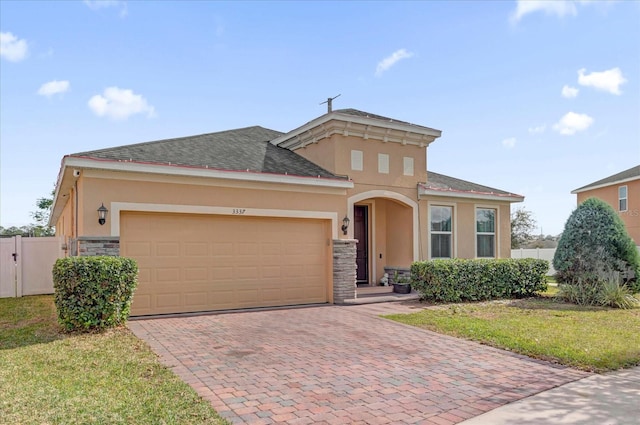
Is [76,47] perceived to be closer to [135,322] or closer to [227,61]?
[227,61]

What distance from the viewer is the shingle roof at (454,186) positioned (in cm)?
1470

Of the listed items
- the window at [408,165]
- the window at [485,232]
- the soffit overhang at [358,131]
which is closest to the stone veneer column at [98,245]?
the soffit overhang at [358,131]

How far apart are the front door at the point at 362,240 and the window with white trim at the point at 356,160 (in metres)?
2.10

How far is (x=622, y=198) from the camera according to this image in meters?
24.4

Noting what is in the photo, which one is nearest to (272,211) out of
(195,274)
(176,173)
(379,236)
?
(195,274)

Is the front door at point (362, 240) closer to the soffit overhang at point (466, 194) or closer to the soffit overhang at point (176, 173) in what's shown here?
the soffit overhang at point (466, 194)

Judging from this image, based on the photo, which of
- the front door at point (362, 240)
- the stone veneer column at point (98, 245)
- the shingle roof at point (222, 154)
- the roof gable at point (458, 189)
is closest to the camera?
the stone veneer column at point (98, 245)

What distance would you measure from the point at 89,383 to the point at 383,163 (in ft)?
33.7

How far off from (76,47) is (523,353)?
1331 centimetres

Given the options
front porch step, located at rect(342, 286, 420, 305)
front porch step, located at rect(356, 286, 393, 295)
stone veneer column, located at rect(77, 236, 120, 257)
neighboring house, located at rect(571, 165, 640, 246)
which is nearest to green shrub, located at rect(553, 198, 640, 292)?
front porch step, located at rect(342, 286, 420, 305)

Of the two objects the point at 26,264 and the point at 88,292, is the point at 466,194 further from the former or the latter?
the point at 26,264

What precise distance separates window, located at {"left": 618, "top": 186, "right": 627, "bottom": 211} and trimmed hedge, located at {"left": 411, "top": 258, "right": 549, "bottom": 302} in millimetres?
14241

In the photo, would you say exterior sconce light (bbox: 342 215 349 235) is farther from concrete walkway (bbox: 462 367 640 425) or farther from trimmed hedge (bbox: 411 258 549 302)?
concrete walkway (bbox: 462 367 640 425)

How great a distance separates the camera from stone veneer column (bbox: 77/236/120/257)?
28.8 feet
